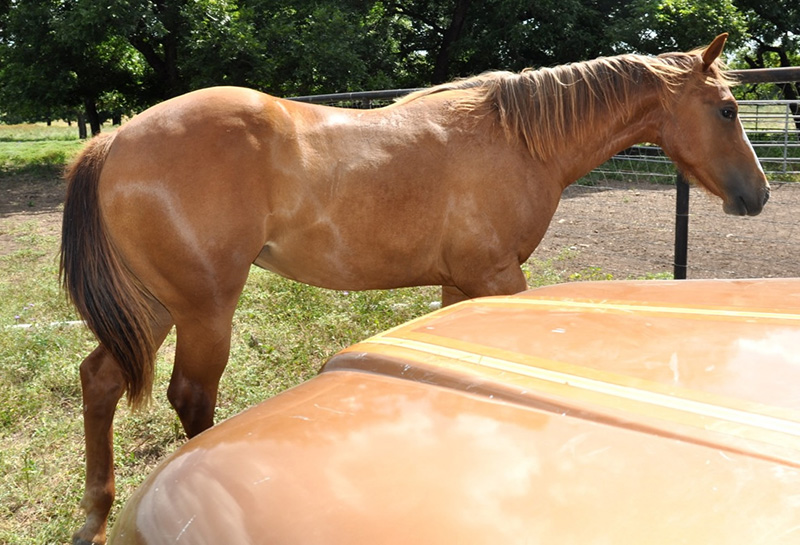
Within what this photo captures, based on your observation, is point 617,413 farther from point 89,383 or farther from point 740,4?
point 740,4

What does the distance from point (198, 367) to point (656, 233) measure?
629cm

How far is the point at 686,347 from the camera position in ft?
3.58

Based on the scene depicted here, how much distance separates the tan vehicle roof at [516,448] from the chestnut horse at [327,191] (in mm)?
1588

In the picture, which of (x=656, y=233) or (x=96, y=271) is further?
(x=656, y=233)

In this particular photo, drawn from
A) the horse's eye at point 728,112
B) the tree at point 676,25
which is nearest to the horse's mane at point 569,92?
the horse's eye at point 728,112

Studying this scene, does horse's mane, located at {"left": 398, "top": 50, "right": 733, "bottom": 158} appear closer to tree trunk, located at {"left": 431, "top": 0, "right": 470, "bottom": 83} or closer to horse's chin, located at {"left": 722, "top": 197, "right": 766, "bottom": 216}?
horse's chin, located at {"left": 722, "top": 197, "right": 766, "bottom": 216}

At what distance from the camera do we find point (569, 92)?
10.4 feet

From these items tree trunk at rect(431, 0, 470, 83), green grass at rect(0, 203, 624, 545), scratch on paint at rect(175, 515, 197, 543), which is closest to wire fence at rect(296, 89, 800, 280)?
green grass at rect(0, 203, 624, 545)

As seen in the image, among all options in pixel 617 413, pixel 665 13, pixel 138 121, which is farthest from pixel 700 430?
pixel 665 13

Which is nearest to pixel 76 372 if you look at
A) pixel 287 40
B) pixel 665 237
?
pixel 665 237

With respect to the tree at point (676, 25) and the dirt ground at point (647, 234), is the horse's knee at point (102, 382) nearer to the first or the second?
the dirt ground at point (647, 234)

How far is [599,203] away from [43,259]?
733cm

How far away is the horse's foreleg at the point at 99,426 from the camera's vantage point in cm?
266

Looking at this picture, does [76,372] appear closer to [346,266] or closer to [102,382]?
[102,382]
